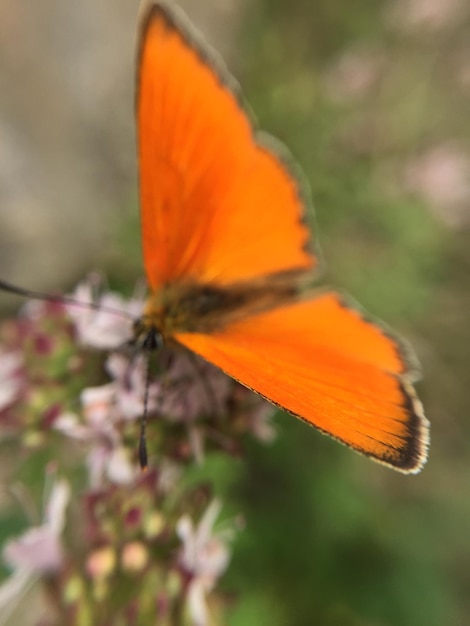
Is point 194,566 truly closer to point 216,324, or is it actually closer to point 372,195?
point 216,324

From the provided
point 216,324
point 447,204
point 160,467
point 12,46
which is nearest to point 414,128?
point 447,204

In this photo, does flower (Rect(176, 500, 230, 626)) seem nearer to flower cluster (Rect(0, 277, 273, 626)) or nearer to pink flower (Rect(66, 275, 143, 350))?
flower cluster (Rect(0, 277, 273, 626))

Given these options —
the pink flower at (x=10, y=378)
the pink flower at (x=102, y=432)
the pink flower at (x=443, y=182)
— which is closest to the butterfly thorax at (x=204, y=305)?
the pink flower at (x=102, y=432)

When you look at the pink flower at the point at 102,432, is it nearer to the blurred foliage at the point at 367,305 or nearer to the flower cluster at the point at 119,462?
the flower cluster at the point at 119,462

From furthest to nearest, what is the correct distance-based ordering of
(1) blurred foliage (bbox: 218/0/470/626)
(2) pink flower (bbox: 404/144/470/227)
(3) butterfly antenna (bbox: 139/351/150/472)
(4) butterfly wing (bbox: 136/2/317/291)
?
(2) pink flower (bbox: 404/144/470/227) < (1) blurred foliage (bbox: 218/0/470/626) < (4) butterfly wing (bbox: 136/2/317/291) < (3) butterfly antenna (bbox: 139/351/150/472)

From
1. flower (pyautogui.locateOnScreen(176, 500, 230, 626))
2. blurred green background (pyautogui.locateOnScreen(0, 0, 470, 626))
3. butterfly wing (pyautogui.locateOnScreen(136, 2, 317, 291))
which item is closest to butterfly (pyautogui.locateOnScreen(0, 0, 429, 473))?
butterfly wing (pyautogui.locateOnScreen(136, 2, 317, 291))

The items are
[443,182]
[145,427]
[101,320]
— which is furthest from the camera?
[443,182]

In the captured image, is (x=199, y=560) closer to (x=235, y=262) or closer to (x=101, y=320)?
(x=101, y=320)

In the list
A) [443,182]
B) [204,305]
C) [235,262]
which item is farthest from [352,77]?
[204,305]
